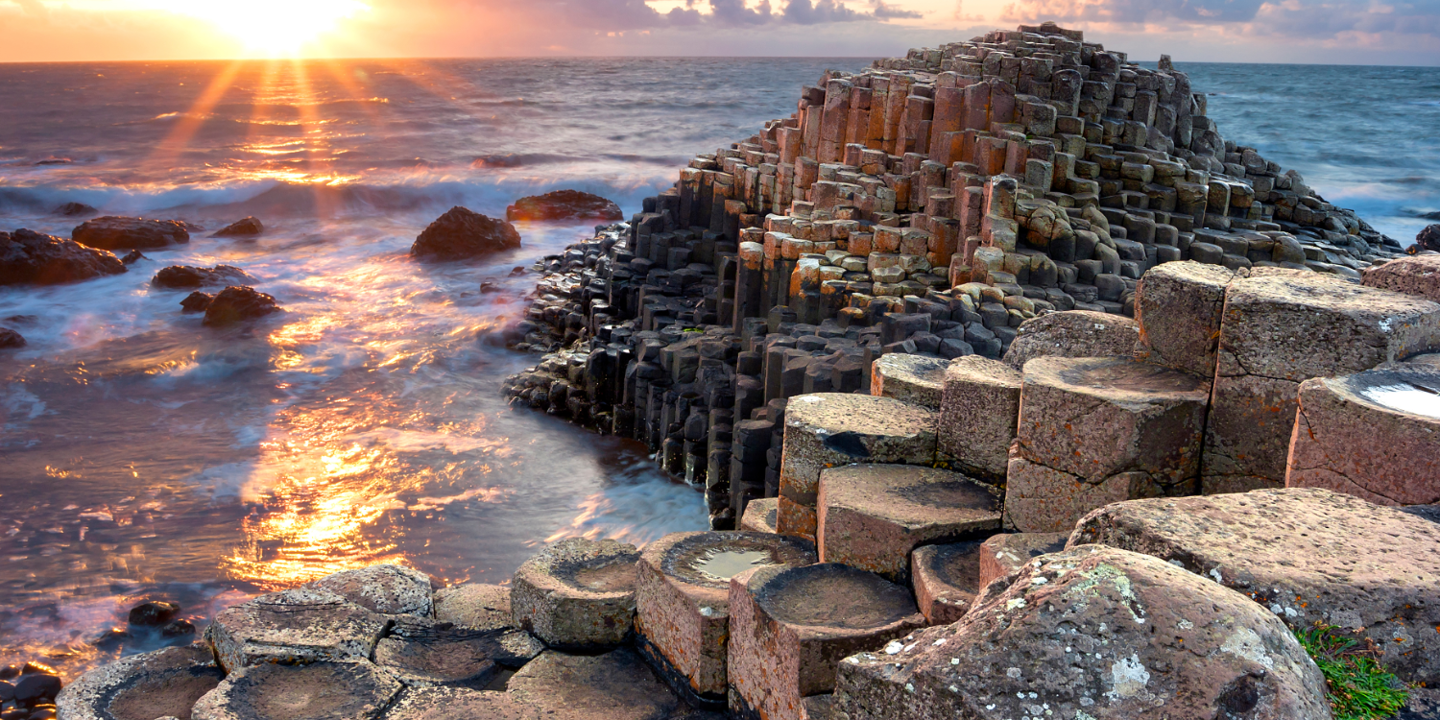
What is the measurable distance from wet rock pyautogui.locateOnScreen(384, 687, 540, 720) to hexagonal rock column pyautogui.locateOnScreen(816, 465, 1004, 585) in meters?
1.64

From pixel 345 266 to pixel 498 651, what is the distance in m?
20.2

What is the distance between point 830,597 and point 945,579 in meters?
0.53

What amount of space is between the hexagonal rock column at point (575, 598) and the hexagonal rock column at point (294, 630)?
33.5 inches

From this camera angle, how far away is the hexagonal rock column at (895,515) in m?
4.62

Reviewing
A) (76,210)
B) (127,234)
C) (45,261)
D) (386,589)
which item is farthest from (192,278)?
(386,589)

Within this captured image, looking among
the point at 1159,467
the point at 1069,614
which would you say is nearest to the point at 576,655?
the point at 1159,467

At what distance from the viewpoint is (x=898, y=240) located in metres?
11.6

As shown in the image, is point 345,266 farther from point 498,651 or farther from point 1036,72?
point 498,651

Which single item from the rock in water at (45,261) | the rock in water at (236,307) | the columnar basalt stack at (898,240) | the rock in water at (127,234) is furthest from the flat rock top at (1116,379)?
the rock in water at (127,234)

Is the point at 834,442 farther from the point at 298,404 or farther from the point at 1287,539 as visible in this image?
the point at 298,404

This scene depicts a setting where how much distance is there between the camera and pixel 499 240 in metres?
23.8

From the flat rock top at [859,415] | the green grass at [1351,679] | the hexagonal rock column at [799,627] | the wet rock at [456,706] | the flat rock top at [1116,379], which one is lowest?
the wet rock at [456,706]

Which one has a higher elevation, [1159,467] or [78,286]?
[1159,467]

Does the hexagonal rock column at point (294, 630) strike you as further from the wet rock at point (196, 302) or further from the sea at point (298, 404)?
the wet rock at point (196, 302)
